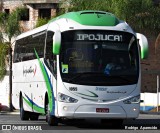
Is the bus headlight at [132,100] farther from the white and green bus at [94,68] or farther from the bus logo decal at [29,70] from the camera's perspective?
the bus logo decal at [29,70]

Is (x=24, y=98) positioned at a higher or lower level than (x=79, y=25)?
lower

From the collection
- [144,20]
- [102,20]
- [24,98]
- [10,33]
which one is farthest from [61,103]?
[10,33]

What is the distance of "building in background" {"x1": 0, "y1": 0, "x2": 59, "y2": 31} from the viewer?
201ft

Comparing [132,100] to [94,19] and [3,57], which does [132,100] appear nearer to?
[94,19]

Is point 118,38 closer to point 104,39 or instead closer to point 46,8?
point 104,39

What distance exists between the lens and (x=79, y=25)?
2147 centimetres

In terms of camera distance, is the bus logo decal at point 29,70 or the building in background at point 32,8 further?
the building in background at point 32,8

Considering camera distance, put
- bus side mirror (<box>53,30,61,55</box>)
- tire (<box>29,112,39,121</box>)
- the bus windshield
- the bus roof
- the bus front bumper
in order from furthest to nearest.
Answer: tire (<box>29,112,39,121</box>) < the bus roof < the bus windshield < bus side mirror (<box>53,30,61,55</box>) < the bus front bumper

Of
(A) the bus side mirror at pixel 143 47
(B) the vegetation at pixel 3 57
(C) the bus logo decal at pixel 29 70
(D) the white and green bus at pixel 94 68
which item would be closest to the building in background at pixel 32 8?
(B) the vegetation at pixel 3 57

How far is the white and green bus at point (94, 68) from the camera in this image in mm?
20719

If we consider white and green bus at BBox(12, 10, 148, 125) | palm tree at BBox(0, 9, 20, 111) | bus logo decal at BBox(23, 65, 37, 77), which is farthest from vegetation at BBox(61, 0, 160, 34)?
white and green bus at BBox(12, 10, 148, 125)

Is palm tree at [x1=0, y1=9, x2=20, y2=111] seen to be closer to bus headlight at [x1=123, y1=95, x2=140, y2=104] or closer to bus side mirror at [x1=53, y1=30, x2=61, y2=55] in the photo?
bus side mirror at [x1=53, y1=30, x2=61, y2=55]

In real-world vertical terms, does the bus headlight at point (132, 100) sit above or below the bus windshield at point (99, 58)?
below

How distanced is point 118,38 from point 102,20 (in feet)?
2.81
